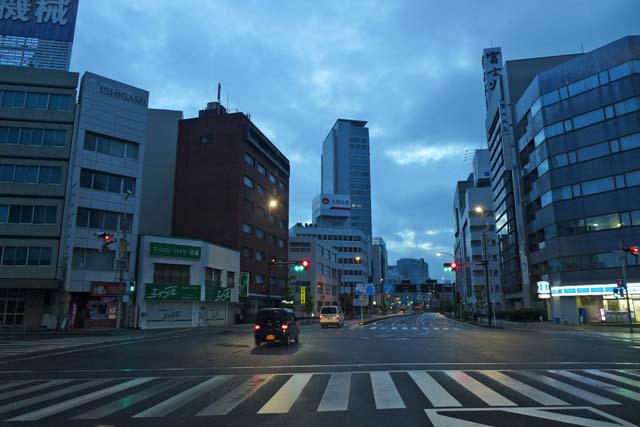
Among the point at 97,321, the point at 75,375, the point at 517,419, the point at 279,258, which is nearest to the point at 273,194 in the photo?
the point at 279,258

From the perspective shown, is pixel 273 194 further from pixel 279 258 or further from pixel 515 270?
pixel 515 270

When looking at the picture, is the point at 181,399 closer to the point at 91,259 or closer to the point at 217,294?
the point at 91,259

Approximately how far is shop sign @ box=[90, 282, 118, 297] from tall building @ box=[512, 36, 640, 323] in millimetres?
47637

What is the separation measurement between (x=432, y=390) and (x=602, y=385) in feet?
13.9

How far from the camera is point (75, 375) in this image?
1329cm

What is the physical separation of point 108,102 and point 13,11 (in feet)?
53.1

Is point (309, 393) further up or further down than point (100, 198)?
further down

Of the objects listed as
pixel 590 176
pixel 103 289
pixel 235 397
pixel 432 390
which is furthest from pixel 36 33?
pixel 590 176

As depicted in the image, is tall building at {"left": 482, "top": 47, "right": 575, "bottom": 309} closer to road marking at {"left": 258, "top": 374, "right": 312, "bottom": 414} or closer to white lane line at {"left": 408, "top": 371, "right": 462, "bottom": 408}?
white lane line at {"left": 408, "top": 371, "right": 462, "bottom": 408}

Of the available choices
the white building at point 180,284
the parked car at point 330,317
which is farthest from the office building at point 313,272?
the parked car at point 330,317

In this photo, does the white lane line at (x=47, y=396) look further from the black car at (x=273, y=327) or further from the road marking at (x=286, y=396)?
the black car at (x=273, y=327)

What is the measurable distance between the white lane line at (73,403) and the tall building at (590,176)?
50.2 m

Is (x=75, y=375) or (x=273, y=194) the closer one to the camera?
(x=75, y=375)

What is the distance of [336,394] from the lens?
31.8 feet
